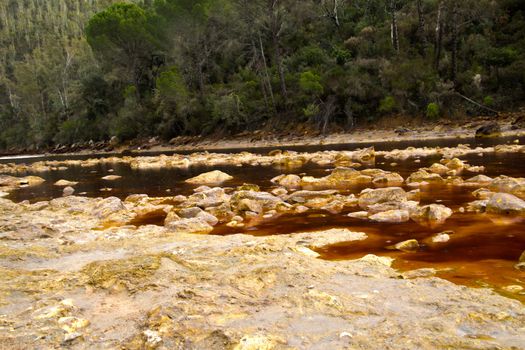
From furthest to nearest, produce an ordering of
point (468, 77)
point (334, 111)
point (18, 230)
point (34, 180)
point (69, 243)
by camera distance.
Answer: point (334, 111) → point (468, 77) → point (34, 180) → point (18, 230) → point (69, 243)

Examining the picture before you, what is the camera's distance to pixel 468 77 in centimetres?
2992

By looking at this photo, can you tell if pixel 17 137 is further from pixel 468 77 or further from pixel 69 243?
pixel 69 243

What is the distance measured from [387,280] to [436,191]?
206 inches

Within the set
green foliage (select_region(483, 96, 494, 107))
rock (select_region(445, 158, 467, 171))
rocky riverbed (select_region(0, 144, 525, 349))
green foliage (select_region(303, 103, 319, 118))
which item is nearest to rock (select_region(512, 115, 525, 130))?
green foliage (select_region(483, 96, 494, 107))

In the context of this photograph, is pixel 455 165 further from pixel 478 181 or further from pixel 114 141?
pixel 114 141

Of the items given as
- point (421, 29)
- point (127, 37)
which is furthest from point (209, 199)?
point (127, 37)

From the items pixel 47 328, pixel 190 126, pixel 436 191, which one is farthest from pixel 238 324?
pixel 190 126

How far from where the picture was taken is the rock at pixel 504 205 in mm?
5872

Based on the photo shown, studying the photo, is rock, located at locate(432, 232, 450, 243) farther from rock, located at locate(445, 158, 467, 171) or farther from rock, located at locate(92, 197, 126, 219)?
rock, located at locate(445, 158, 467, 171)

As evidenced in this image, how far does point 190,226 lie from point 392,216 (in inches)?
115

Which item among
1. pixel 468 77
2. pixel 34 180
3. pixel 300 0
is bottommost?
pixel 34 180

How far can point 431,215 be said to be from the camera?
6004 millimetres

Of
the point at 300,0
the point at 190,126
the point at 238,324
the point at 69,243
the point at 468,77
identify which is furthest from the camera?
the point at 300,0

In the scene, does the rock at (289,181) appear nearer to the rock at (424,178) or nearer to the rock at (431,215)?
the rock at (424,178)
